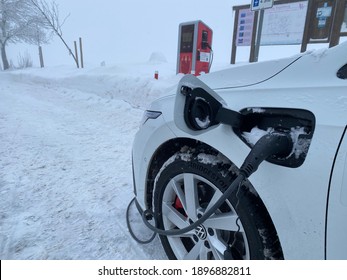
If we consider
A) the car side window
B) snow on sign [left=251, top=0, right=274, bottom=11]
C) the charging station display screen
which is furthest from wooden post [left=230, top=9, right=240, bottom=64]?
the car side window

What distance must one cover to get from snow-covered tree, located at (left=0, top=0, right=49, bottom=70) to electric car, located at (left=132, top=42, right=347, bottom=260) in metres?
22.1

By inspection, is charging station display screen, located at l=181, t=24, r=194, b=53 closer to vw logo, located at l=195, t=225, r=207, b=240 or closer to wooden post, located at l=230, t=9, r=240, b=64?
wooden post, located at l=230, t=9, r=240, b=64

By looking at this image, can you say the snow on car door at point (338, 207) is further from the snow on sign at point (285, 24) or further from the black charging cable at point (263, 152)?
the snow on sign at point (285, 24)

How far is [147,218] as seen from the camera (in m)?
1.82

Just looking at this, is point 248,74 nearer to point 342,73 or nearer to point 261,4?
point 342,73

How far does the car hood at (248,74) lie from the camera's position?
119cm

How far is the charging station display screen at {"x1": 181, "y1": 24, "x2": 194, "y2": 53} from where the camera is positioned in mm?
6570

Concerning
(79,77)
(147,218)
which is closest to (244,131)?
(147,218)

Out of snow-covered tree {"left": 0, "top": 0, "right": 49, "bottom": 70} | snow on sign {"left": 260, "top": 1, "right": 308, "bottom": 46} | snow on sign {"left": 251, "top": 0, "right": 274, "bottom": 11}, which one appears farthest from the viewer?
snow-covered tree {"left": 0, "top": 0, "right": 49, "bottom": 70}

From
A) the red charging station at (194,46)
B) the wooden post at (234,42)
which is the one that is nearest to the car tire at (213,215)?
the red charging station at (194,46)

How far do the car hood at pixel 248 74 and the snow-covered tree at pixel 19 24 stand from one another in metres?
21.9

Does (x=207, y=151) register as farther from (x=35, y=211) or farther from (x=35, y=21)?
(x=35, y=21)

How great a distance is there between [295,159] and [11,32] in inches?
1139

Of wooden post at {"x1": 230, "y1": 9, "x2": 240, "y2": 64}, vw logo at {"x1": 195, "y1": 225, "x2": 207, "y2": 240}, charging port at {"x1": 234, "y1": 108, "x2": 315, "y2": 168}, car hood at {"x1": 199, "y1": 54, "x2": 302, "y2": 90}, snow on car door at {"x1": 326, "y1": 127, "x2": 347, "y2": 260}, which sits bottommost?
vw logo at {"x1": 195, "y1": 225, "x2": 207, "y2": 240}
